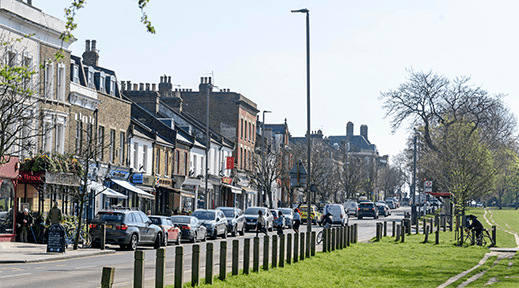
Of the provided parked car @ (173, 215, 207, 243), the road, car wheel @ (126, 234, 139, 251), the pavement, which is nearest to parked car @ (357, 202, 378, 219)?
parked car @ (173, 215, 207, 243)

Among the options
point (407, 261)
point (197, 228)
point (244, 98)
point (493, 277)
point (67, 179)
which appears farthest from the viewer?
point (244, 98)

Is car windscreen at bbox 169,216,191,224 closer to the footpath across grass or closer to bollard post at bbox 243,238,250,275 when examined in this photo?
the footpath across grass

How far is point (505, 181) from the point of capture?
116500 mm

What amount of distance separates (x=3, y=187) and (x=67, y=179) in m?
2.91

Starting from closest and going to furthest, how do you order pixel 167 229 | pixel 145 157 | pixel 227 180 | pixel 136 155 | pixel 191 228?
pixel 167 229, pixel 191 228, pixel 136 155, pixel 145 157, pixel 227 180

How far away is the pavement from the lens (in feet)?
68.9

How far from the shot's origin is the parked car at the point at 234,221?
3969 centimetres

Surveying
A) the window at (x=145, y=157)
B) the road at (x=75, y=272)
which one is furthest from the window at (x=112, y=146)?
the road at (x=75, y=272)

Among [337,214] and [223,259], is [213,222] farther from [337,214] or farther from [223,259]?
[223,259]

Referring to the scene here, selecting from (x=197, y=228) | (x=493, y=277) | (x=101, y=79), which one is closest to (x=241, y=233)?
(x=197, y=228)

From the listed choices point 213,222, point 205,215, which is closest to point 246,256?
point 213,222

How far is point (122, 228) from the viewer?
1056 inches

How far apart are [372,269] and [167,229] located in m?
11.8

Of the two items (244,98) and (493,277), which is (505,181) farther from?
(493,277)
